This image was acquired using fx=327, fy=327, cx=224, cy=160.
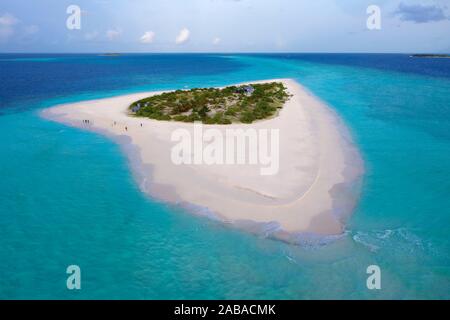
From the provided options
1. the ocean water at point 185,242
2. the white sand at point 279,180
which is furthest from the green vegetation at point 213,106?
the ocean water at point 185,242

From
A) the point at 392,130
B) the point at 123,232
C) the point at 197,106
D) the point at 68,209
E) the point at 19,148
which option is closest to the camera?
the point at 123,232

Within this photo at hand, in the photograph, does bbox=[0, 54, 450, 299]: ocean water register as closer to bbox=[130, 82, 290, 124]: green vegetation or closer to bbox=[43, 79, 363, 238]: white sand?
bbox=[43, 79, 363, 238]: white sand

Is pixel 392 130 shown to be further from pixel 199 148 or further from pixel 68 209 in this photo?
pixel 68 209

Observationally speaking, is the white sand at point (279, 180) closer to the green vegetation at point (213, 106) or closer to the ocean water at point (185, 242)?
the ocean water at point (185, 242)

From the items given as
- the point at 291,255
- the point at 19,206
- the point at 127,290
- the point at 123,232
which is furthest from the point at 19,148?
the point at 291,255

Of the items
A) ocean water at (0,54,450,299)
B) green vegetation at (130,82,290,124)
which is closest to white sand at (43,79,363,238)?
ocean water at (0,54,450,299)

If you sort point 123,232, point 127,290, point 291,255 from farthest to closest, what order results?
point 123,232
point 291,255
point 127,290

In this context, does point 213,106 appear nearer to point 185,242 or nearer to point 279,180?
point 279,180
